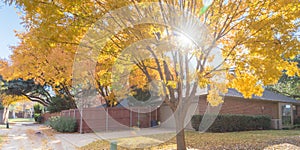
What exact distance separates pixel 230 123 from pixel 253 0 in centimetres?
961

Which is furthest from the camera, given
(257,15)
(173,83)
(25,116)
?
(25,116)

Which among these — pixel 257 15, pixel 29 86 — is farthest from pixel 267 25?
pixel 29 86

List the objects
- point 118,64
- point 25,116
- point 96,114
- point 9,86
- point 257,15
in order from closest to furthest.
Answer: point 257,15
point 118,64
point 96,114
point 9,86
point 25,116

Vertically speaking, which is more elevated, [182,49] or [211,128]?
[182,49]

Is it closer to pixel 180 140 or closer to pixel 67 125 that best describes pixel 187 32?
pixel 180 140

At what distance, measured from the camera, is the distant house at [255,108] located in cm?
1494

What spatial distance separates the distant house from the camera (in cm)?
1494

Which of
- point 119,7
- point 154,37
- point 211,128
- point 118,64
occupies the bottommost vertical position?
point 211,128

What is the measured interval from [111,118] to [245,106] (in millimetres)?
9041

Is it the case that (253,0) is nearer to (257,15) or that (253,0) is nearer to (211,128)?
(257,15)

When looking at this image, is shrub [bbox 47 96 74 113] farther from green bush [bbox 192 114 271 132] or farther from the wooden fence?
green bush [bbox 192 114 271 132]

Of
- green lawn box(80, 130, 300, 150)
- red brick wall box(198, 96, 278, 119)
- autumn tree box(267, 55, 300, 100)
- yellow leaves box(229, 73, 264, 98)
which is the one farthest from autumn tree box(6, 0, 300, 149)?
autumn tree box(267, 55, 300, 100)

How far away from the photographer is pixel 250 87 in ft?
24.0

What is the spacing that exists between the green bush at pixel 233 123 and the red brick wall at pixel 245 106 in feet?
3.48
